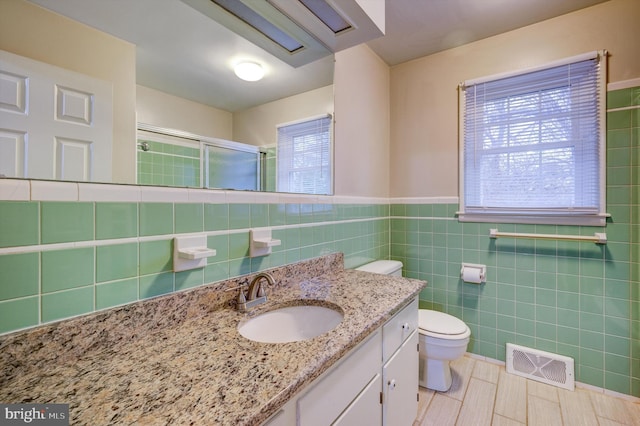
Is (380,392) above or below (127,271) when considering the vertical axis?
below

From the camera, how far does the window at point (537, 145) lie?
1757 mm

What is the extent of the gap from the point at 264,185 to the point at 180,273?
21.1 inches

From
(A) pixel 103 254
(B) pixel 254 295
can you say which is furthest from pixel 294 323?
Result: (A) pixel 103 254

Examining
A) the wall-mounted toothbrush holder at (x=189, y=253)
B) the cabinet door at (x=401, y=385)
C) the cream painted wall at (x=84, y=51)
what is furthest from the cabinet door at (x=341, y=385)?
the cream painted wall at (x=84, y=51)

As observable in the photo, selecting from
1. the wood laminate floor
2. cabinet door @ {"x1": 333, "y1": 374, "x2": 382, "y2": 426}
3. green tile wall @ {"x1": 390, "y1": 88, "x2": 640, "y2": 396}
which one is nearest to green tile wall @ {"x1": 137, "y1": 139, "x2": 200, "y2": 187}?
cabinet door @ {"x1": 333, "y1": 374, "x2": 382, "y2": 426}

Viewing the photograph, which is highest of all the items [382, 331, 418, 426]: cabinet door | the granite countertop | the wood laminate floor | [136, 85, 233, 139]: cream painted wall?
[136, 85, 233, 139]: cream painted wall

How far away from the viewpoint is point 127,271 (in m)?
0.84

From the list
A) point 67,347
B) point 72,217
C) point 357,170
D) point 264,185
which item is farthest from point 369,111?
point 67,347

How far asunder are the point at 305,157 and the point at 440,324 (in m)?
1.39

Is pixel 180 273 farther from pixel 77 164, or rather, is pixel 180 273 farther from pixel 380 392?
pixel 380 392

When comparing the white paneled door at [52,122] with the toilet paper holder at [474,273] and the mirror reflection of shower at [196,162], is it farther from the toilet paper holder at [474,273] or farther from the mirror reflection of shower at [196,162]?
the toilet paper holder at [474,273]

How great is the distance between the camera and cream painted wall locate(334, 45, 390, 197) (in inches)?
73.0

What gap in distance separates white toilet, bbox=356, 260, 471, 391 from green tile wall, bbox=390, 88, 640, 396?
44 cm

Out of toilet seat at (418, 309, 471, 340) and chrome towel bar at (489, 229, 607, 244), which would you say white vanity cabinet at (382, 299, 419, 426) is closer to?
toilet seat at (418, 309, 471, 340)
